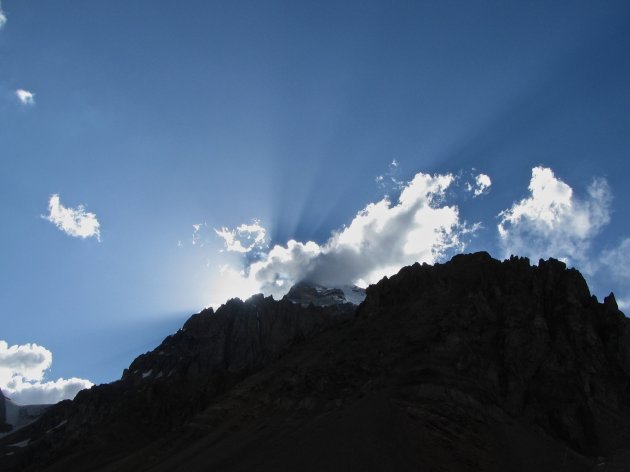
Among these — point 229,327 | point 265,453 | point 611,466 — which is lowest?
point 611,466

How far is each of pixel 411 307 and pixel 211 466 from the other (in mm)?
44971

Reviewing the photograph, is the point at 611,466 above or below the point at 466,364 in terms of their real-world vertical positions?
below

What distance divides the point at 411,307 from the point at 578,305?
26.3 metres

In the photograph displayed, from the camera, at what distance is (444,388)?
7556 cm

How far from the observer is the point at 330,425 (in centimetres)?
7106

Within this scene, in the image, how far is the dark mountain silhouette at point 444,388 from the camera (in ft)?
213

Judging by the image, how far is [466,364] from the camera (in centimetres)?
8225

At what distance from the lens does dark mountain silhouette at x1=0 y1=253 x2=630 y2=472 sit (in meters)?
65.0

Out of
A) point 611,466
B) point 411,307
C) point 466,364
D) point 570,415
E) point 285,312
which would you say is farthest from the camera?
point 285,312

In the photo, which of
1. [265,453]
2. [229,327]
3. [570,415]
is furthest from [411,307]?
[229,327]

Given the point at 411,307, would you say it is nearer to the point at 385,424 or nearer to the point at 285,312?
the point at 385,424

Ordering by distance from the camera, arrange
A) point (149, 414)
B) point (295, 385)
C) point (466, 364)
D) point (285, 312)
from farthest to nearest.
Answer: point (285, 312), point (149, 414), point (295, 385), point (466, 364)

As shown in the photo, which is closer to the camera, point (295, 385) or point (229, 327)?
point (295, 385)

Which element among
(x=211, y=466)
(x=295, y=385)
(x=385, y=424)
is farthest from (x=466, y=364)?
(x=211, y=466)
